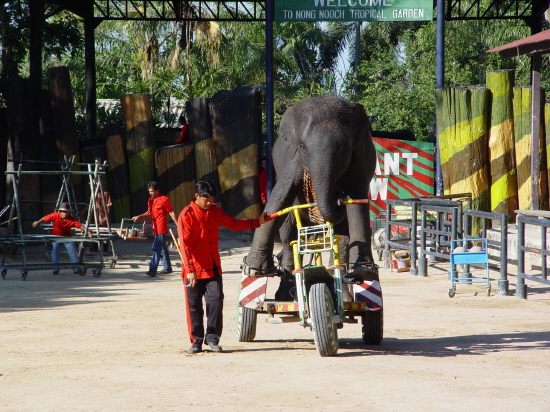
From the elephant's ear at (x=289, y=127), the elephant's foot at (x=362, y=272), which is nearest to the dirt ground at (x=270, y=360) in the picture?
the elephant's foot at (x=362, y=272)

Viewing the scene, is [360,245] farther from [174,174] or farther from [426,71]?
[426,71]

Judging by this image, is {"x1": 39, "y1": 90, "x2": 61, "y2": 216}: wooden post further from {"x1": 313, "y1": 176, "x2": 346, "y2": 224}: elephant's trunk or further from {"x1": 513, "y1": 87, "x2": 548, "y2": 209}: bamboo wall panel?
{"x1": 313, "y1": 176, "x2": 346, "y2": 224}: elephant's trunk

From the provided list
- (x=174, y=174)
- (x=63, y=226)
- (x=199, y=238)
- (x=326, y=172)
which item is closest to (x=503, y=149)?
(x=174, y=174)

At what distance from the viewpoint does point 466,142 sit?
49.9 feet

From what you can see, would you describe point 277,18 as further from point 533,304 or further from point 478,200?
point 533,304

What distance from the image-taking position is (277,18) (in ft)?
56.9

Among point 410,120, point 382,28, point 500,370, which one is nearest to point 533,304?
point 500,370

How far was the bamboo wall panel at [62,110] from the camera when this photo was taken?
1722 cm

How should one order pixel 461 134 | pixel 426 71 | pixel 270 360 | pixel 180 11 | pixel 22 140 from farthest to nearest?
pixel 426 71
pixel 180 11
pixel 22 140
pixel 461 134
pixel 270 360

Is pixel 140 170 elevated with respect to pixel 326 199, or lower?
elevated

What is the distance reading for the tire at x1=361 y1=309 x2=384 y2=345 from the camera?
7.53 meters

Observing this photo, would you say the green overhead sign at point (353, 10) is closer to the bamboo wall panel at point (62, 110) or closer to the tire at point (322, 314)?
the bamboo wall panel at point (62, 110)

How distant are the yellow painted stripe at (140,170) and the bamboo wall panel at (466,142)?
20.8 feet

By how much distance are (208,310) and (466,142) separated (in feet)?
29.8
